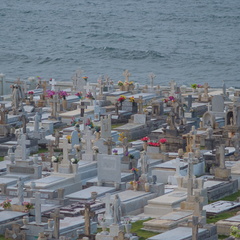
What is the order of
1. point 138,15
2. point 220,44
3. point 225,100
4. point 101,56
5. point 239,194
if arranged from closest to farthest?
point 239,194 < point 225,100 < point 101,56 < point 220,44 < point 138,15

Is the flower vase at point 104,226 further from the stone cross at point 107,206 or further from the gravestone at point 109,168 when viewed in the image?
the gravestone at point 109,168

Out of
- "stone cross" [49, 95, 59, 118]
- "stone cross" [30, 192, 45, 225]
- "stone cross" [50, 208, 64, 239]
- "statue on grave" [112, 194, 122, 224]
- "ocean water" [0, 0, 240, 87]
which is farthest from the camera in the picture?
"ocean water" [0, 0, 240, 87]

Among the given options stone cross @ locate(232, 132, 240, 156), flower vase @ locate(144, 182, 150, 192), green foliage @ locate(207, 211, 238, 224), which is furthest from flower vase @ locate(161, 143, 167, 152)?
green foliage @ locate(207, 211, 238, 224)

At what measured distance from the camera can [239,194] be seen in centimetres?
3719

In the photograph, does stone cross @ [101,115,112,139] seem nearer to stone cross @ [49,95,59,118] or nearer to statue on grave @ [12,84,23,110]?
stone cross @ [49,95,59,118]

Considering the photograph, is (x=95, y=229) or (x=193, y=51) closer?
(x=95, y=229)

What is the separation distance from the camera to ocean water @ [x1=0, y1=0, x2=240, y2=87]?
3415 inches

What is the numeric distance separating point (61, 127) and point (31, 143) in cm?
475

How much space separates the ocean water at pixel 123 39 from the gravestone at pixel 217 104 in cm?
2755

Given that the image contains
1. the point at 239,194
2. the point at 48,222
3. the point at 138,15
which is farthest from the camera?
the point at 138,15

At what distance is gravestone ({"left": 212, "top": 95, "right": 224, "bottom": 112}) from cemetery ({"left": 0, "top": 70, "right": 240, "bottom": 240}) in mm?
37

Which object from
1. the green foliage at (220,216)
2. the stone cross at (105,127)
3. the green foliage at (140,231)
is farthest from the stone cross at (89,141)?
the green foliage at (220,216)

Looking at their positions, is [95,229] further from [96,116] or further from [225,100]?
[225,100]

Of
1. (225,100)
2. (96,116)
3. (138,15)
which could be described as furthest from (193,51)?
(96,116)
